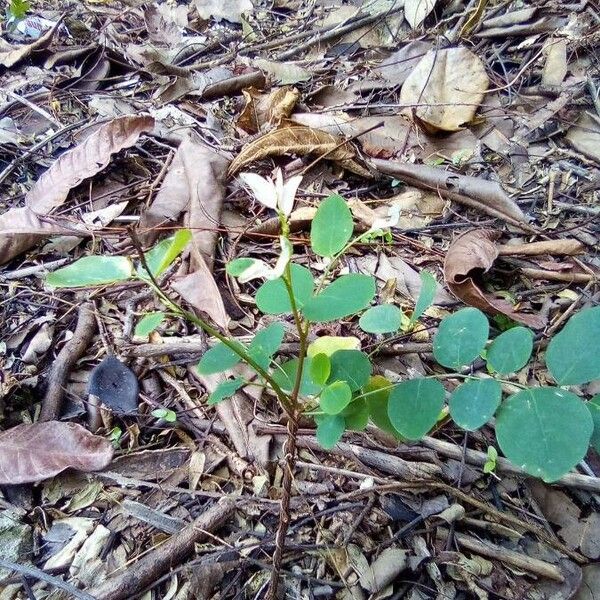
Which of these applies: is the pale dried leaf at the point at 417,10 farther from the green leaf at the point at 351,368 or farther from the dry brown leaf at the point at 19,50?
Result: the green leaf at the point at 351,368

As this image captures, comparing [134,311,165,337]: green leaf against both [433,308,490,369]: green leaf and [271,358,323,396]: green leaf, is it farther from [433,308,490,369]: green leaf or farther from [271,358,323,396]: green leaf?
[433,308,490,369]: green leaf

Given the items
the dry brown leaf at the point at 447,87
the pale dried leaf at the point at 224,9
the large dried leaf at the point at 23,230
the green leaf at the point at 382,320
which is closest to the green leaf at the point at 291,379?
the green leaf at the point at 382,320

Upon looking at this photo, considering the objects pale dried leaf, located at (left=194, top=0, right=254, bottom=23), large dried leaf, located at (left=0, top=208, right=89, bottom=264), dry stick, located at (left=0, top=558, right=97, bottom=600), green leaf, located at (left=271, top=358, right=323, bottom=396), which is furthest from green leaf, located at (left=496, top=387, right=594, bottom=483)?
pale dried leaf, located at (left=194, top=0, right=254, bottom=23)

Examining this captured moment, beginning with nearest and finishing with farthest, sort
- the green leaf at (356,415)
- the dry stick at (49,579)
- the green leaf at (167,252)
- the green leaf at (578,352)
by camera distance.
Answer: the green leaf at (167,252), the green leaf at (578,352), the green leaf at (356,415), the dry stick at (49,579)

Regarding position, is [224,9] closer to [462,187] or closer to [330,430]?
[462,187]

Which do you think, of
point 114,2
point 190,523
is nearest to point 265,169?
point 190,523
